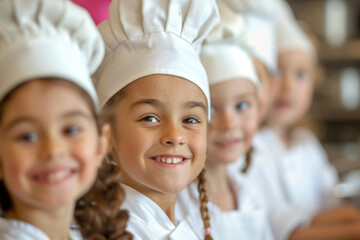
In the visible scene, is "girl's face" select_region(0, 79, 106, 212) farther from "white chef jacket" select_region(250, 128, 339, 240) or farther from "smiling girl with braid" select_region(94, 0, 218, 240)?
"white chef jacket" select_region(250, 128, 339, 240)

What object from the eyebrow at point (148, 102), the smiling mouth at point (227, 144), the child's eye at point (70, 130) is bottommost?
the child's eye at point (70, 130)

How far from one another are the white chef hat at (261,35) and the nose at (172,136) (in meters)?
0.59

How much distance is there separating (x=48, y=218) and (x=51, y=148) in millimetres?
121

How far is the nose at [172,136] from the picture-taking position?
0.78m

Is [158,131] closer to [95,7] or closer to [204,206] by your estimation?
[204,206]

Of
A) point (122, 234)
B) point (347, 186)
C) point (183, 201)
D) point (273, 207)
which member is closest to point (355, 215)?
point (273, 207)

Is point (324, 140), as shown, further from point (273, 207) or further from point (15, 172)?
point (15, 172)

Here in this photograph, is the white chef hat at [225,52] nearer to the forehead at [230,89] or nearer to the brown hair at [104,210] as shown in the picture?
the forehead at [230,89]

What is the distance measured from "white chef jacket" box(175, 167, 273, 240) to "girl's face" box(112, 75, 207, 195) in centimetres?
18

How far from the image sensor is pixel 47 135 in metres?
0.57

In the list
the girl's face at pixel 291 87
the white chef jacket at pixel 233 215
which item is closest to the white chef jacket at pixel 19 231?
the white chef jacket at pixel 233 215

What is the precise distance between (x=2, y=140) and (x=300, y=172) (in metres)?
1.37

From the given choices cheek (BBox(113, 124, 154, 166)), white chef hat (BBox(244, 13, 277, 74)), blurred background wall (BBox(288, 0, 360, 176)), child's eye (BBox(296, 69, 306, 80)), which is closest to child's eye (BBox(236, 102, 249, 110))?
white chef hat (BBox(244, 13, 277, 74))

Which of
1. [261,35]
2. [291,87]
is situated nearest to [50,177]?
[261,35]
